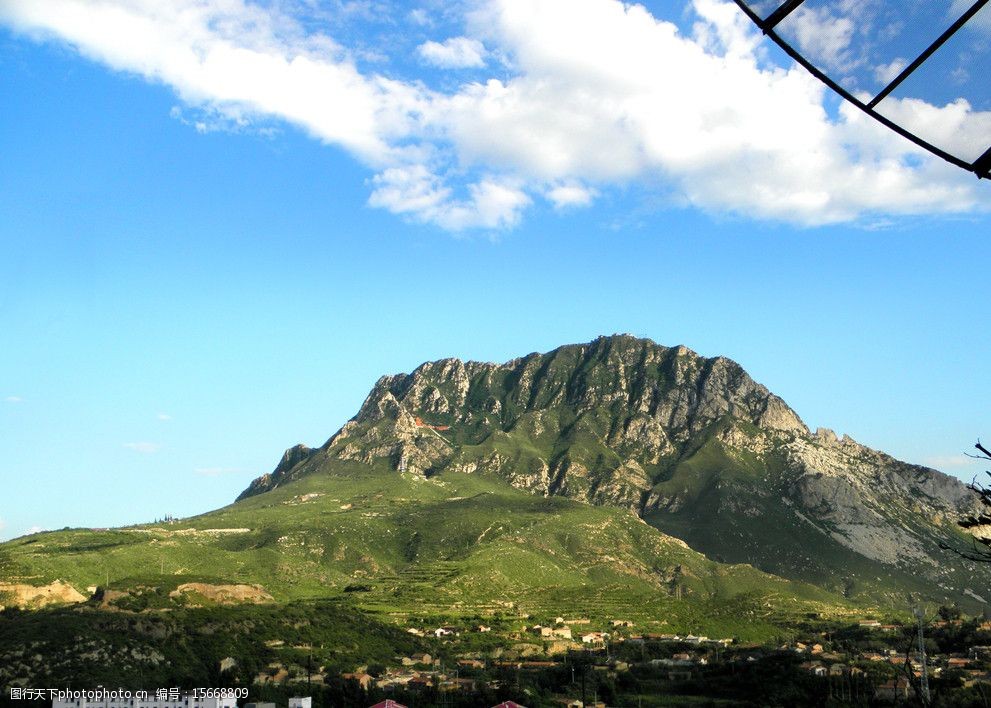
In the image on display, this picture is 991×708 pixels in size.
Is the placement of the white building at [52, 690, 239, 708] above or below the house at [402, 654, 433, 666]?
above

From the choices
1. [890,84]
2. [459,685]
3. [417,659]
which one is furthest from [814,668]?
[890,84]

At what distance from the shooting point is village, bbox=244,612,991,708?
93.8 metres

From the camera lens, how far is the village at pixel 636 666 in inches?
3691

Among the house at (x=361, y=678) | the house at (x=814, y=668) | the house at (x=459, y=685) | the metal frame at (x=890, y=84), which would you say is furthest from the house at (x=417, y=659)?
the metal frame at (x=890, y=84)

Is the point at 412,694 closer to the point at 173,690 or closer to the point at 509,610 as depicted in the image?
the point at 173,690

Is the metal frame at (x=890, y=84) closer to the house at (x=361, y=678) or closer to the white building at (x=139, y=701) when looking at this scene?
the white building at (x=139, y=701)

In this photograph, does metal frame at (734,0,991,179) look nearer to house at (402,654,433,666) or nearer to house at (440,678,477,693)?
house at (440,678,477,693)

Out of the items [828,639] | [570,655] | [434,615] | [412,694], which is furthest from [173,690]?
[828,639]

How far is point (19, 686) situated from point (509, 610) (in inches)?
3572

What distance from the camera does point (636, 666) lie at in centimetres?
11944

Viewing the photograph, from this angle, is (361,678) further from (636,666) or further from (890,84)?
(890,84)

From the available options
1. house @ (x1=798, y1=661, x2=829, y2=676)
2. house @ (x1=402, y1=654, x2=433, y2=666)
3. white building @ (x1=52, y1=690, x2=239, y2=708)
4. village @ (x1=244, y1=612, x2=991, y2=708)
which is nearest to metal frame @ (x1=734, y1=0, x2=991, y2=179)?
village @ (x1=244, y1=612, x2=991, y2=708)

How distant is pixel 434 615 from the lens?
157 m

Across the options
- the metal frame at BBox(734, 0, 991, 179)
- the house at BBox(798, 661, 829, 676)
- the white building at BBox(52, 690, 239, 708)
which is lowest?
the house at BBox(798, 661, 829, 676)
